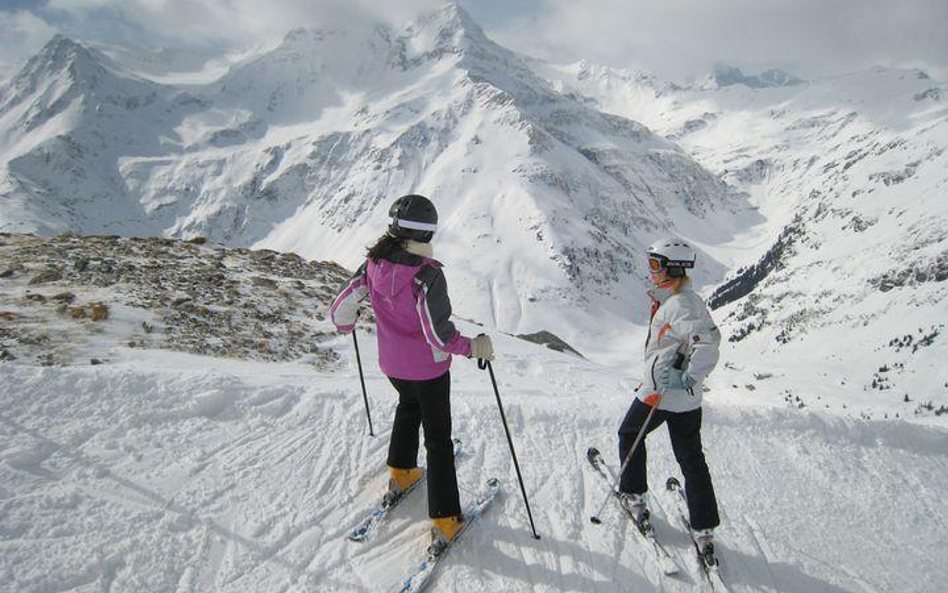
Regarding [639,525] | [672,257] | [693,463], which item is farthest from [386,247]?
[639,525]

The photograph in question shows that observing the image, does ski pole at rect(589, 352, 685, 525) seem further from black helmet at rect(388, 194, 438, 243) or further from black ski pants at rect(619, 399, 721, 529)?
black helmet at rect(388, 194, 438, 243)

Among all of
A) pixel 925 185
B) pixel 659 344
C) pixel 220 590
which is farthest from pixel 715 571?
pixel 925 185

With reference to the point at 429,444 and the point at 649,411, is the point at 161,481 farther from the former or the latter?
the point at 649,411

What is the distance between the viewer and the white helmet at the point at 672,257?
551 cm

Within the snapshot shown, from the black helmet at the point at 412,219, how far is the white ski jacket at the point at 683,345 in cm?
254

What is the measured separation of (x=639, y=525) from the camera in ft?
19.4

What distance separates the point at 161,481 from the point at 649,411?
17.0 ft

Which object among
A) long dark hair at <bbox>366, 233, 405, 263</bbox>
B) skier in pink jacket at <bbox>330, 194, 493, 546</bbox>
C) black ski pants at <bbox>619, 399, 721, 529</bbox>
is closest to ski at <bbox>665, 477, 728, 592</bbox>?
black ski pants at <bbox>619, 399, 721, 529</bbox>

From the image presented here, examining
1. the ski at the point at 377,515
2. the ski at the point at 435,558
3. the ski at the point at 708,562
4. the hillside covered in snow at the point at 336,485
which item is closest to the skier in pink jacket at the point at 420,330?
the ski at the point at 435,558

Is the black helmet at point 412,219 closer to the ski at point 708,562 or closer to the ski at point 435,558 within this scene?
the ski at point 435,558

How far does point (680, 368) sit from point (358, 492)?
12.3ft

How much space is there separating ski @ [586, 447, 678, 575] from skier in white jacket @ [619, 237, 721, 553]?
117 millimetres

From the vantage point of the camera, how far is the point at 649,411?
5.77 metres

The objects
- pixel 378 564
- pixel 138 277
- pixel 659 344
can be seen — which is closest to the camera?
pixel 378 564
